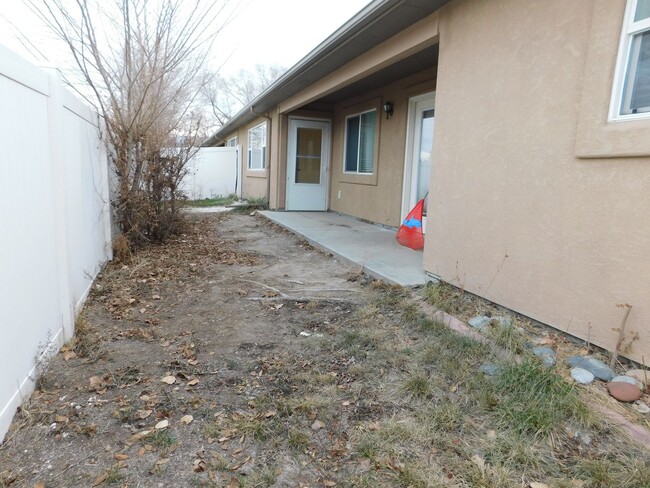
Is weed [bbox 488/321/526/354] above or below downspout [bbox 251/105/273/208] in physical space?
below

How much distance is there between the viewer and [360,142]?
9.70m


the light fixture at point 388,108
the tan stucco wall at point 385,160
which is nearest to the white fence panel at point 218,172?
the tan stucco wall at point 385,160

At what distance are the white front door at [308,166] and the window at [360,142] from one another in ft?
3.45

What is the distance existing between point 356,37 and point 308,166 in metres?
5.95

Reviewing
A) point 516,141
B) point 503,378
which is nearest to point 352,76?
point 516,141

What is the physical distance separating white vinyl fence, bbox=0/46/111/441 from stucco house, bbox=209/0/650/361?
3305mm

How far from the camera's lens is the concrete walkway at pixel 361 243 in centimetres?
501

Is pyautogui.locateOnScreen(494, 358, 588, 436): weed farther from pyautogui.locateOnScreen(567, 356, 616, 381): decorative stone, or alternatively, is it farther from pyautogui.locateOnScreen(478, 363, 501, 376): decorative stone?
pyautogui.locateOnScreen(567, 356, 616, 381): decorative stone

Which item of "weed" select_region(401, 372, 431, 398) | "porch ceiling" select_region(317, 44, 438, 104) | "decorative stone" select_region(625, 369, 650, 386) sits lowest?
"weed" select_region(401, 372, 431, 398)

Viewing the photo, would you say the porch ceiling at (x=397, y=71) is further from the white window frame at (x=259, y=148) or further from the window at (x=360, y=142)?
the white window frame at (x=259, y=148)

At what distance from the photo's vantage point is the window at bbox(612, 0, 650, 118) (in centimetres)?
264

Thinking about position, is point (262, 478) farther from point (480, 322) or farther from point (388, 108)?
point (388, 108)

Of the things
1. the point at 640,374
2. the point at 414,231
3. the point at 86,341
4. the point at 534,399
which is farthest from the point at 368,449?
the point at 414,231

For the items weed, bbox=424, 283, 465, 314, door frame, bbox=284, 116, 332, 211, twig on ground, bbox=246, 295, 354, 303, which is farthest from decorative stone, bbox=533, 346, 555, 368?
door frame, bbox=284, 116, 332, 211
